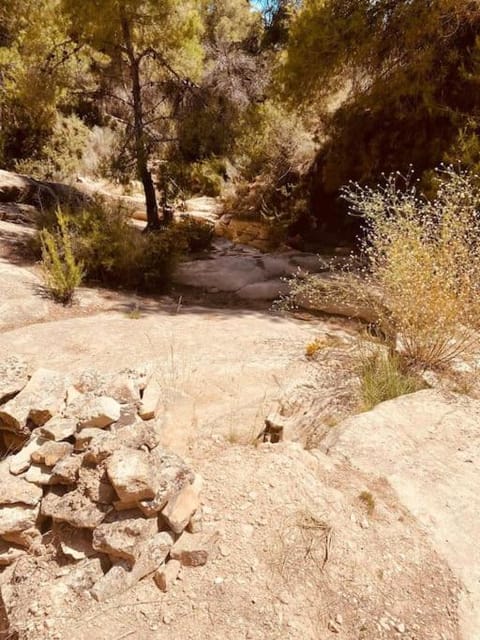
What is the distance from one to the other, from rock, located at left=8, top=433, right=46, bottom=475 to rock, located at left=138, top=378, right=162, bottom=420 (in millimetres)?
515

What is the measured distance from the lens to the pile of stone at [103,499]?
168 centimetres

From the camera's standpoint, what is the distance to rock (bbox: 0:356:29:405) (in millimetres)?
2571

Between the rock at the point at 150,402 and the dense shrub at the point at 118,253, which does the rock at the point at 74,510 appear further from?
the dense shrub at the point at 118,253

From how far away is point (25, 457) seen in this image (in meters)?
2.09

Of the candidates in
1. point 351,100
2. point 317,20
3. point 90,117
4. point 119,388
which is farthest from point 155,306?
point 90,117

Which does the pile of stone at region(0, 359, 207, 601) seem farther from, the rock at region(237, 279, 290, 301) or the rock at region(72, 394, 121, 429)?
the rock at region(237, 279, 290, 301)

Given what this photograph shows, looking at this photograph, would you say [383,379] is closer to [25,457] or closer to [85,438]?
[85,438]

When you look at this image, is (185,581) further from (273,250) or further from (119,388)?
(273,250)

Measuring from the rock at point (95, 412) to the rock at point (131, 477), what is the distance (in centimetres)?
34

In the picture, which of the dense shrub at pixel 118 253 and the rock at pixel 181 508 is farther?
the dense shrub at pixel 118 253

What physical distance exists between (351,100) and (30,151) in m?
8.12

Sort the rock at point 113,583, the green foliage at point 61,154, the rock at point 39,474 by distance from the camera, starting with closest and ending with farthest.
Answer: the rock at point 113,583 < the rock at point 39,474 < the green foliage at point 61,154

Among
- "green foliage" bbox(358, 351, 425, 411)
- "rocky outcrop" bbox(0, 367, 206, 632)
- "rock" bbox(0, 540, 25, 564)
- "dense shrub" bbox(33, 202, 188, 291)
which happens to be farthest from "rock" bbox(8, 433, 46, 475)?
"dense shrub" bbox(33, 202, 188, 291)

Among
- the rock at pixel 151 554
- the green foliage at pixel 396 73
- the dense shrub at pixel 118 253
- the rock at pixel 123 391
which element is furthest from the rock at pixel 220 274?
the rock at pixel 151 554
